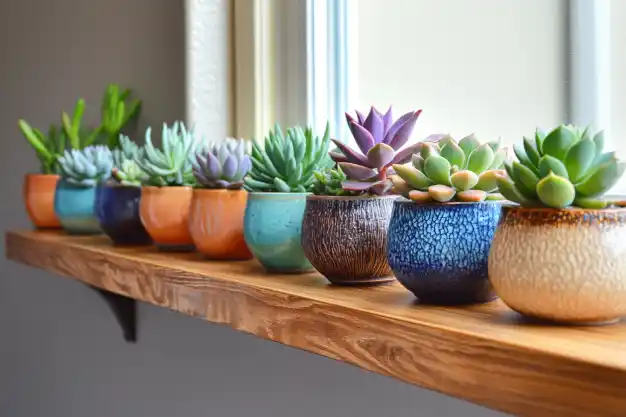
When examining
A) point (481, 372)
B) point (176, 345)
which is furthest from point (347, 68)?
point (481, 372)

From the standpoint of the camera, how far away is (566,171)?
0.41m

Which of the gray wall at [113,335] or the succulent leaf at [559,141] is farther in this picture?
the gray wall at [113,335]

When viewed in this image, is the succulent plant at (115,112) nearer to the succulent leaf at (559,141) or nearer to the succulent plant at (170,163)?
the succulent plant at (170,163)

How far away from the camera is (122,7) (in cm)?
123

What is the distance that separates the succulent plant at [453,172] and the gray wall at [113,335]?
0.76ft

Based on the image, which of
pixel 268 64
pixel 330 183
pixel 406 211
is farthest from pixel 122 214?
pixel 406 211

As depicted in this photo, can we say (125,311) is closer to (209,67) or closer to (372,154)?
(209,67)

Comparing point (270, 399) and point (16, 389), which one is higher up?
point (270, 399)

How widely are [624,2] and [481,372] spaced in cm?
37

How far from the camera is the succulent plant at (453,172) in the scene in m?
0.48

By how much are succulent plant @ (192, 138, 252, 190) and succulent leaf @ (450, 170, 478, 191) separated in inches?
12.2

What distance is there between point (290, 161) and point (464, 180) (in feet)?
0.72

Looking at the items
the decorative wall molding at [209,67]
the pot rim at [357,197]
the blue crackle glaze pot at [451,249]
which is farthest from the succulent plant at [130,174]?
the blue crackle glaze pot at [451,249]

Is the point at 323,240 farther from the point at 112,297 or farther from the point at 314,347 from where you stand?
the point at 112,297
